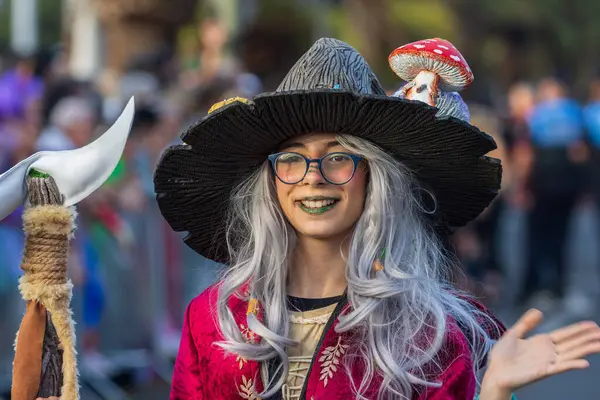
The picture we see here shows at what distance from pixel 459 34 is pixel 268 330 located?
31067mm

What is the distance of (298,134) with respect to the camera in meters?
3.92

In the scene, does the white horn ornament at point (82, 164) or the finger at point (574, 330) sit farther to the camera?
the white horn ornament at point (82, 164)

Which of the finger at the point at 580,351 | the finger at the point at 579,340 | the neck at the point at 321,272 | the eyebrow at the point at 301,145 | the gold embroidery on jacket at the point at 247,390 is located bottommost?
the gold embroidery on jacket at the point at 247,390

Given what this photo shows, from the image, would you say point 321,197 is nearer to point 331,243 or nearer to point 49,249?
point 331,243

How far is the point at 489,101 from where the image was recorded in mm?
16875

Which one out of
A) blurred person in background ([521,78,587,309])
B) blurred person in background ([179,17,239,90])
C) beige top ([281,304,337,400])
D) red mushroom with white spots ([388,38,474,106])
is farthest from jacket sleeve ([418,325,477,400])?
blurred person in background ([521,78,587,309])

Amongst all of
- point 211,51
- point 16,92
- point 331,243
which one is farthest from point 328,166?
point 211,51

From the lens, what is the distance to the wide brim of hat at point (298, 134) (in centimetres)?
377

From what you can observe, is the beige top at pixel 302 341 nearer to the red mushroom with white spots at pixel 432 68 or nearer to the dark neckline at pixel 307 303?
the dark neckline at pixel 307 303

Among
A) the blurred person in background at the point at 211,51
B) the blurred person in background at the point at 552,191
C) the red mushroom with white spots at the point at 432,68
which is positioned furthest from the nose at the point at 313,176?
the blurred person in background at the point at 552,191

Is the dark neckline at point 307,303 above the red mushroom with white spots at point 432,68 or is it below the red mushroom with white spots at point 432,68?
below

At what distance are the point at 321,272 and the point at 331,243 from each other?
9 cm

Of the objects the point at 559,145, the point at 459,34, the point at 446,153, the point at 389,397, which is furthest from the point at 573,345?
the point at 459,34

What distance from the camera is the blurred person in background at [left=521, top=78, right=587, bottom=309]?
12.8 m
